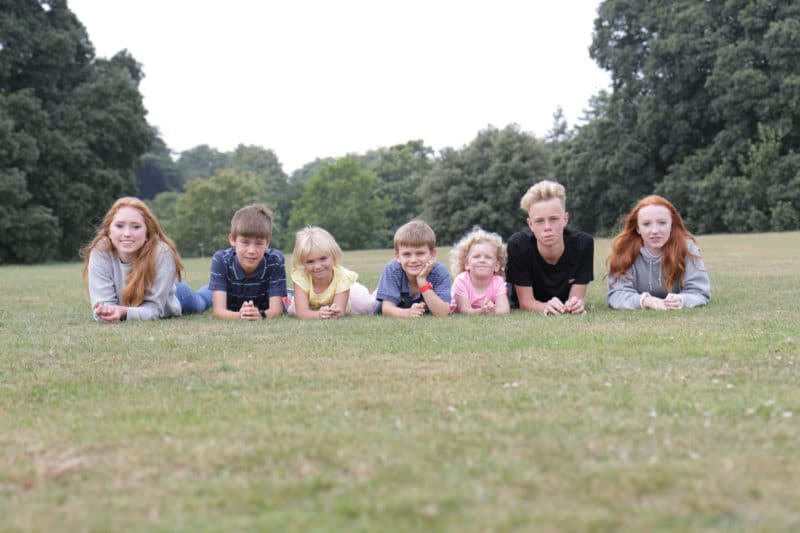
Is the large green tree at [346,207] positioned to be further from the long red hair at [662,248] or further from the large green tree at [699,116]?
the long red hair at [662,248]

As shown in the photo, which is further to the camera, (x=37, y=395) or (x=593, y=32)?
(x=593, y=32)

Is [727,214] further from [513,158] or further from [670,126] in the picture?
[513,158]

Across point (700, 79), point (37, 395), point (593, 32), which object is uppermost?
point (593, 32)

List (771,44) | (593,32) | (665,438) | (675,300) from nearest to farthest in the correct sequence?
1. (665,438)
2. (675,300)
3. (771,44)
4. (593,32)

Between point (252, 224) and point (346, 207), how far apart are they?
205ft

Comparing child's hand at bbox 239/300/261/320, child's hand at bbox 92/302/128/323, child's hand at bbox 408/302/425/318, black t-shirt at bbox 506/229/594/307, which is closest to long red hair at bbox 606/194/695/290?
black t-shirt at bbox 506/229/594/307

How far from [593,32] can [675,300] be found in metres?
50.7

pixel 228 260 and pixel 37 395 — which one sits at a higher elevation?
pixel 228 260

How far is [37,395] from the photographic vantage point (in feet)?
16.5

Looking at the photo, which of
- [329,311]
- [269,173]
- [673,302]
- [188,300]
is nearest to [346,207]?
[269,173]

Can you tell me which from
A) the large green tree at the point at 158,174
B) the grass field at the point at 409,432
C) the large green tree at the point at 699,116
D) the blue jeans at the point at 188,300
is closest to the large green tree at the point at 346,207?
the large green tree at the point at 699,116

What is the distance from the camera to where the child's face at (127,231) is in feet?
30.8

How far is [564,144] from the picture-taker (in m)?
64.4

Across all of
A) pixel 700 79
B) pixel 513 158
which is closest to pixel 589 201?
pixel 513 158
